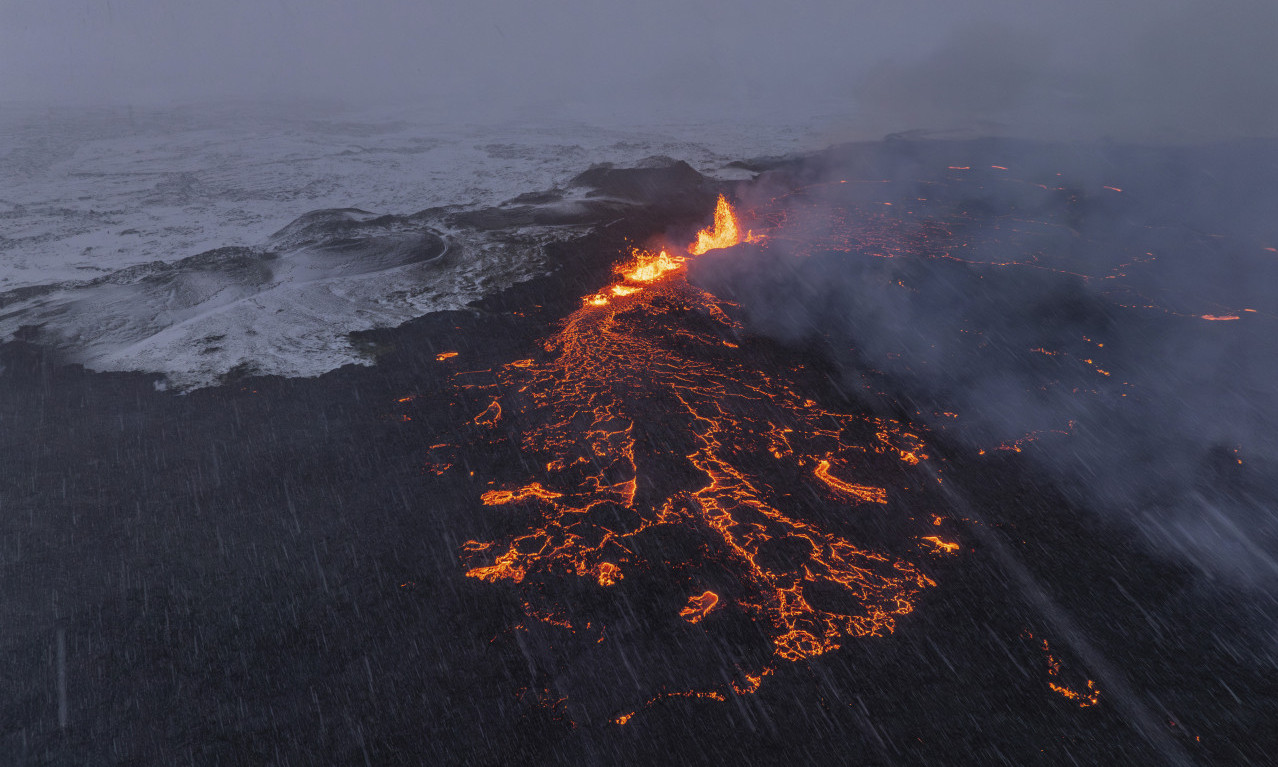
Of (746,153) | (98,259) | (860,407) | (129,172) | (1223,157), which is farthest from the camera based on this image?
(746,153)

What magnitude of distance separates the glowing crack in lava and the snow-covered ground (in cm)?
332

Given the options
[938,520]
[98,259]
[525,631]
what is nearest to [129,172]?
[98,259]

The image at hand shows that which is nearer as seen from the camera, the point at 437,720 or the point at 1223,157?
the point at 437,720

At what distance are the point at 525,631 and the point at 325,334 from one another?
654 centimetres

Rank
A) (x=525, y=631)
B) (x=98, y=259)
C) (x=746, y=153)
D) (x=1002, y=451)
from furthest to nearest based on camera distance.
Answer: (x=746, y=153)
(x=98, y=259)
(x=1002, y=451)
(x=525, y=631)

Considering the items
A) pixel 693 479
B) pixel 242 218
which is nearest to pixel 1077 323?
pixel 693 479

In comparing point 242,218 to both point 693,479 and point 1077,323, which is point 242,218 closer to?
point 693,479

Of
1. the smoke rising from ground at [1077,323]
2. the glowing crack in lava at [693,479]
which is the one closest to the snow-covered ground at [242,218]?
the glowing crack in lava at [693,479]

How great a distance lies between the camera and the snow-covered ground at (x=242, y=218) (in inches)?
374

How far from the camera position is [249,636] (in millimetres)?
4887

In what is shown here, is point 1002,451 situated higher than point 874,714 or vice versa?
point 1002,451

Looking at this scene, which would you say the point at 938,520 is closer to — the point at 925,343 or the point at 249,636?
the point at 925,343

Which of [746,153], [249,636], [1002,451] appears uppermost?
[746,153]

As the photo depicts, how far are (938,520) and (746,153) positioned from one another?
18.5 m
